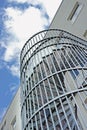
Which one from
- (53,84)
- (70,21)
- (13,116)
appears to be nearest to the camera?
(53,84)

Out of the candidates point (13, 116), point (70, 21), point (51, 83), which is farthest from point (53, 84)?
point (13, 116)

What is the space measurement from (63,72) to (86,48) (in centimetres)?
203

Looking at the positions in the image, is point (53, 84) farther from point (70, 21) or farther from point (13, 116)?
point (13, 116)

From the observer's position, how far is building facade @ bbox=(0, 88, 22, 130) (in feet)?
53.6

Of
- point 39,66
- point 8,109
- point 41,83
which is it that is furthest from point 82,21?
point 8,109

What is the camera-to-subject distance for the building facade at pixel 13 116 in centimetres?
1633

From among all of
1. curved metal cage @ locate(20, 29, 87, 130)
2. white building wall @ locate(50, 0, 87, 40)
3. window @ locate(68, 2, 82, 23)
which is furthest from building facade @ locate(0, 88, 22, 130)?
curved metal cage @ locate(20, 29, 87, 130)

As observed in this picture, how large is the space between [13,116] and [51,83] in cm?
965

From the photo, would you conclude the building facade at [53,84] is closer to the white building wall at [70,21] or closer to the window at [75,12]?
the white building wall at [70,21]

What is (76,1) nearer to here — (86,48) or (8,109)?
(86,48)

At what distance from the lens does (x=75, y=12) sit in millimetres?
14250

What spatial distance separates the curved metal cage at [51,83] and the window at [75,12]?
387 centimetres

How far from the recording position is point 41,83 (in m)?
7.61

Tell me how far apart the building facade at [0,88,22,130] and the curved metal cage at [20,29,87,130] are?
686 centimetres
